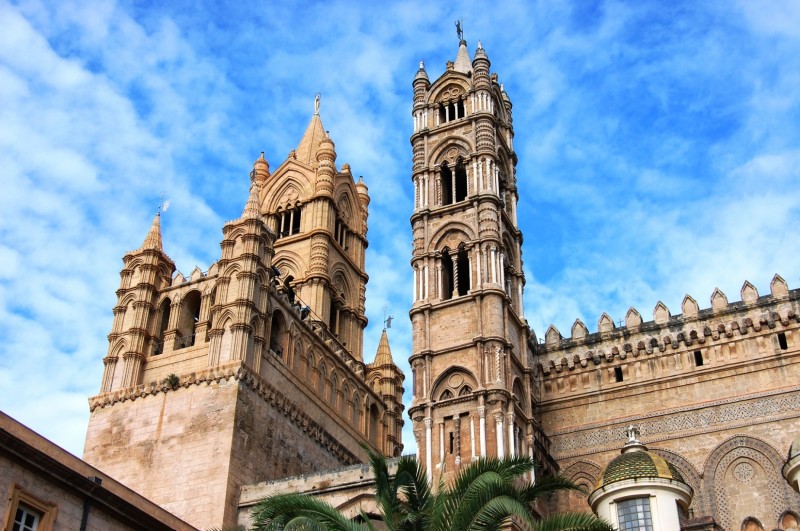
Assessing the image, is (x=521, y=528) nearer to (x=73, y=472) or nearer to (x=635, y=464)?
(x=635, y=464)

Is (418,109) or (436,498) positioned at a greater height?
(418,109)

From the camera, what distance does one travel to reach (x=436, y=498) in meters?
16.9

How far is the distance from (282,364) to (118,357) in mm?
5634

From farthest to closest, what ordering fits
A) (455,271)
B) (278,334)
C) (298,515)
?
(278,334) → (455,271) → (298,515)

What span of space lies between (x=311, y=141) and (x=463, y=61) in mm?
12694

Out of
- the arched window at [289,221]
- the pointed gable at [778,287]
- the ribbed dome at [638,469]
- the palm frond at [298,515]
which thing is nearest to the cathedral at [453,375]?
the pointed gable at [778,287]

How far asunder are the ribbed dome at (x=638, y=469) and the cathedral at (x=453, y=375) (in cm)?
379

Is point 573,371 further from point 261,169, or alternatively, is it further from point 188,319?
point 261,169

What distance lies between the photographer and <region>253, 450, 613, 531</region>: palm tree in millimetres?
Result: 16359

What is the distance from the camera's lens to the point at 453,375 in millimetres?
30234

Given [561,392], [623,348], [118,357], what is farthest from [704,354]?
[118,357]

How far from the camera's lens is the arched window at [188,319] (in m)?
35.1

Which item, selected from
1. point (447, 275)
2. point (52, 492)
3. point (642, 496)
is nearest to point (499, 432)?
point (642, 496)

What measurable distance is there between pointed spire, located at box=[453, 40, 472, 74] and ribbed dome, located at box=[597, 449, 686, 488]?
61.7ft
